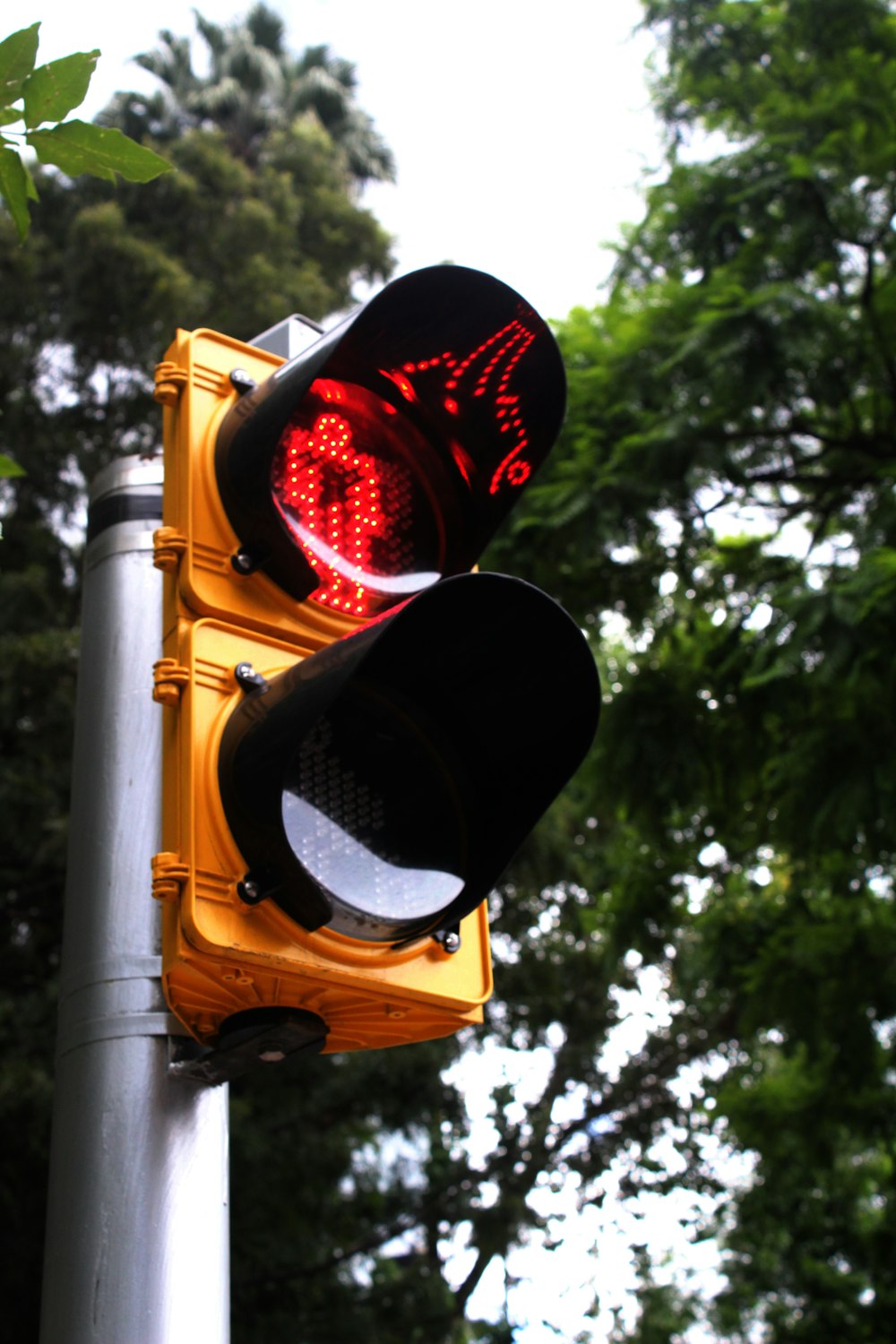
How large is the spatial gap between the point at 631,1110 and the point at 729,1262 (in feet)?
13.2

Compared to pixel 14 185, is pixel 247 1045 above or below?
below

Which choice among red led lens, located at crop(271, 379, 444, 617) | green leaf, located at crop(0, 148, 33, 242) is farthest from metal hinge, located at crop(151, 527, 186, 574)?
green leaf, located at crop(0, 148, 33, 242)

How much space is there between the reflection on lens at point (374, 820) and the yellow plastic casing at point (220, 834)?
5cm

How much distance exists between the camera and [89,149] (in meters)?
2.11

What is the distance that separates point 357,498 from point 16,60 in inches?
31.0

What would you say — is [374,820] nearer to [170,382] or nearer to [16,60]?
[170,382]

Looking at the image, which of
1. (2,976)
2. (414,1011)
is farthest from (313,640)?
(2,976)

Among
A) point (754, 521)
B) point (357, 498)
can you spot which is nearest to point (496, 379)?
point (357, 498)

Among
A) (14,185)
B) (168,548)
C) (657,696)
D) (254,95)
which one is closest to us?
(168,548)

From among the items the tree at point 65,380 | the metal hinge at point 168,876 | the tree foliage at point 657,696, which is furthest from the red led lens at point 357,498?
the tree at point 65,380

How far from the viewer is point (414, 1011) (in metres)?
1.83

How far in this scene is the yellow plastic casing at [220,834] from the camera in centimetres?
162

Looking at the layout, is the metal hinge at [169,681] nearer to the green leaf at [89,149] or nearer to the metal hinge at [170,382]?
the metal hinge at [170,382]

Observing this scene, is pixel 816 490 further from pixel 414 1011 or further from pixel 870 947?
pixel 414 1011
